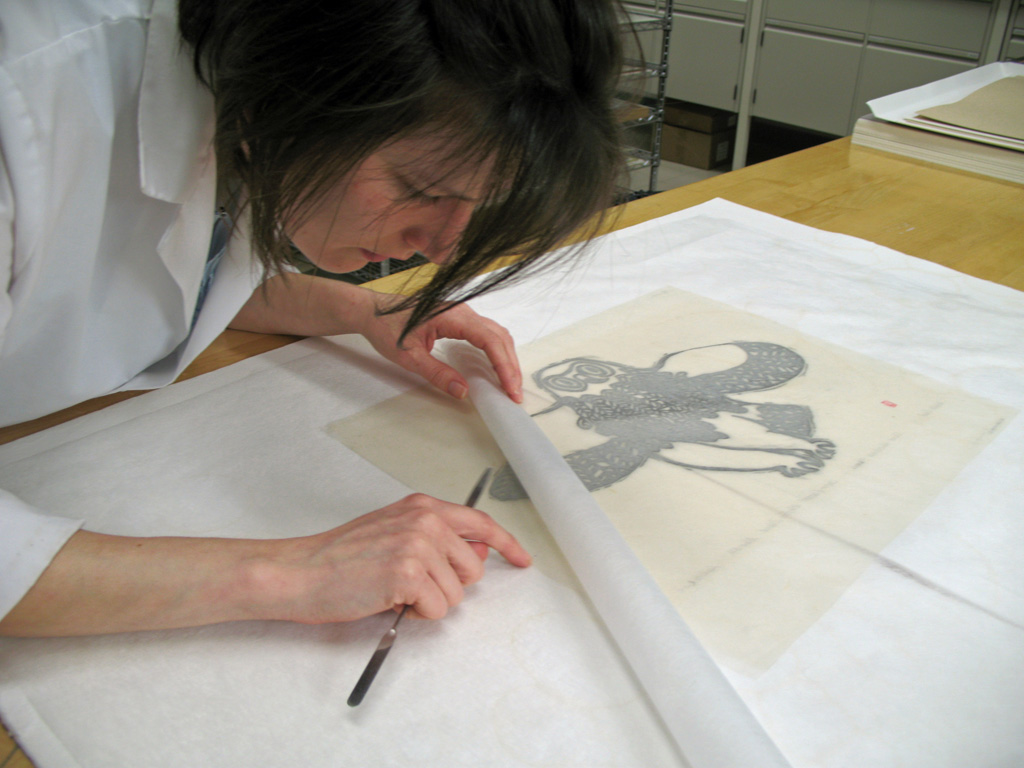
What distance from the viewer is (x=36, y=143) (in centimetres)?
54

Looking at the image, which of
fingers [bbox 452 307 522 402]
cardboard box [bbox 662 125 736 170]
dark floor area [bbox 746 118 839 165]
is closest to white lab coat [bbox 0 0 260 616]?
fingers [bbox 452 307 522 402]

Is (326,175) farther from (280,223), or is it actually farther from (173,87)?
(173,87)

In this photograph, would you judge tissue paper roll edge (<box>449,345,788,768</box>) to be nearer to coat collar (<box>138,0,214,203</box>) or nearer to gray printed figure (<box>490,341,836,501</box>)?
gray printed figure (<box>490,341,836,501</box>)

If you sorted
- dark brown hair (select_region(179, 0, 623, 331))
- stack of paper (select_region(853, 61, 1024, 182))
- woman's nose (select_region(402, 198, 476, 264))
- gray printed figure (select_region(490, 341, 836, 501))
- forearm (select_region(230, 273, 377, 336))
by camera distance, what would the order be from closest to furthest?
dark brown hair (select_region(179, 0, 623, 331))
woman's nose (select_region(402, 198, 476, 264))
gray printed figure (select_region(490, 341, 836, 501))
forearm (select_region(230, 273, 377, 336))
stack of paper (select_region(853, 61, 1024, 182))

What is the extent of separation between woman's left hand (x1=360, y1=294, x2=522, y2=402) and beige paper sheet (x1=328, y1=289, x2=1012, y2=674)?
24 mm

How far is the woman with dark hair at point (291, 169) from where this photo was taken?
18.1 inches

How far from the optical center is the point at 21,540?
0.50m

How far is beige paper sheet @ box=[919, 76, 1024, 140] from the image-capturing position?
1406 millimetres

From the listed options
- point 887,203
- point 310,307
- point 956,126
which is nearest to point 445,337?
point 310,307

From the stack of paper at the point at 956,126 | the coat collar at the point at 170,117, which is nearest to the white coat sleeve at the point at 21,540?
the coat collar at the point at 170,117

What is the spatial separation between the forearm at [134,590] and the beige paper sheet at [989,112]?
145 cm

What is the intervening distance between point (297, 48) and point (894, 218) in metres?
1.07

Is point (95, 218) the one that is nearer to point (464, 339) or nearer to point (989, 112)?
point (464, 339)

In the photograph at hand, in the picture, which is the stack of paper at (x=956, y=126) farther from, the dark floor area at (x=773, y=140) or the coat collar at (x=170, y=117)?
the dark floor area at (x=773, y=140)
